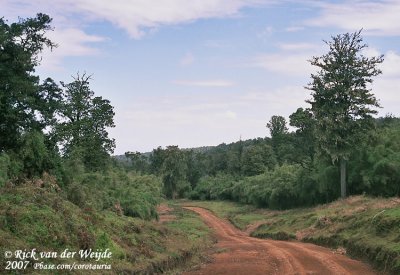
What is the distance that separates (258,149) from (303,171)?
4822 cm

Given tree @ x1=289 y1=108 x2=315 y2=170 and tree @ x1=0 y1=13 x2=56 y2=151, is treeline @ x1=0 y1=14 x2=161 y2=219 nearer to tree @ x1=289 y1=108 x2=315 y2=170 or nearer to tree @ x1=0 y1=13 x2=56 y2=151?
tree @ x1=0 y1=13 x2=56 y2=151

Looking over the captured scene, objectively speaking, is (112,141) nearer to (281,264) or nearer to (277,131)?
(281,264)

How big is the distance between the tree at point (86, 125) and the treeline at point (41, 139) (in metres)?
0.12

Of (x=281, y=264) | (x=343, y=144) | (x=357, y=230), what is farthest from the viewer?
(x=343, y=144)

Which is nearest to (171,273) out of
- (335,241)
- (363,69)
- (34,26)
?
(335,241)

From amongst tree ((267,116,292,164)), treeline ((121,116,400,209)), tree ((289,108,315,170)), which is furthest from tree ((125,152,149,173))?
tree ((289,108,315,170))

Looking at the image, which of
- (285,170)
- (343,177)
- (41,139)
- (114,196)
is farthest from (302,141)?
(41,139)

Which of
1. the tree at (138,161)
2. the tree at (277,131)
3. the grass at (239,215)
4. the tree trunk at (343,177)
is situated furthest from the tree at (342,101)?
the tree at (138,161)

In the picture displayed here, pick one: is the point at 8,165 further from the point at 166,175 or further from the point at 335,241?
the point at 166,175

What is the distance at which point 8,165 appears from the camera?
25.3 m

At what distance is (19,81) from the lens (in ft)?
105

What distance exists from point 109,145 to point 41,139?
802 inches

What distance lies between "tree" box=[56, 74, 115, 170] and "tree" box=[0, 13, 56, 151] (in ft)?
26.2

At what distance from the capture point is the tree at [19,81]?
105 ft
